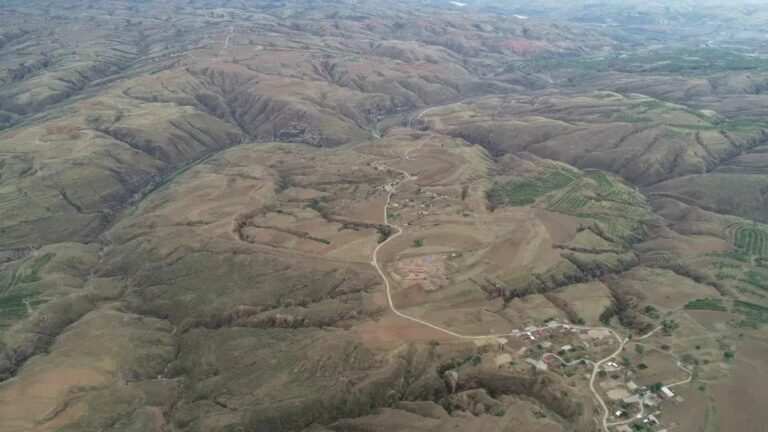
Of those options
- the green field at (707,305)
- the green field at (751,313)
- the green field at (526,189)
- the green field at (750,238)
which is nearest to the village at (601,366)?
the green field at (707,305)

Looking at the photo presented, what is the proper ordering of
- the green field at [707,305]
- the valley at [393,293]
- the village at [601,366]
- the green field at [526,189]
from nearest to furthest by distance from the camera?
the village at [601,366] → the valley at [393,293] → the green field at [707,305] → the green field at [526,189]

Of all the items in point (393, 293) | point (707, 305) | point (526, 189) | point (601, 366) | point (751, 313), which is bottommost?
point (393, 293)

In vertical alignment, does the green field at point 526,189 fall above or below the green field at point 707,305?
below

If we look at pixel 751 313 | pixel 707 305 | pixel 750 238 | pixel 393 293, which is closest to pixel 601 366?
pixel 707 305

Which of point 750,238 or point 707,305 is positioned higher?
point 750,238

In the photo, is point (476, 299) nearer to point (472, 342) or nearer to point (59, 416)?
point (472, 342)

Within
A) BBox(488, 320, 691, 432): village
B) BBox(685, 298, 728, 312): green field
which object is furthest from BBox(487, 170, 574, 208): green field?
BBox(488, 320, 691, 432): village

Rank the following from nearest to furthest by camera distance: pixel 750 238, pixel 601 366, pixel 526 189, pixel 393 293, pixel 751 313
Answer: pixel 601 366
pixel 751 313
pixel 393 293
pixel 750 238
pixel 526 189

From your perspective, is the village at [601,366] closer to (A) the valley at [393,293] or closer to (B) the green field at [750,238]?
(A) the valley at [393,293]

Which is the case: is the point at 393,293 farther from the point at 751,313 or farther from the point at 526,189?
the point at 526,189

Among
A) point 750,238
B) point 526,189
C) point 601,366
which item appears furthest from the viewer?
point 526,189

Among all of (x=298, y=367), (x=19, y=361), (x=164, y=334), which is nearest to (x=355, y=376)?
(x=298, y=367)
